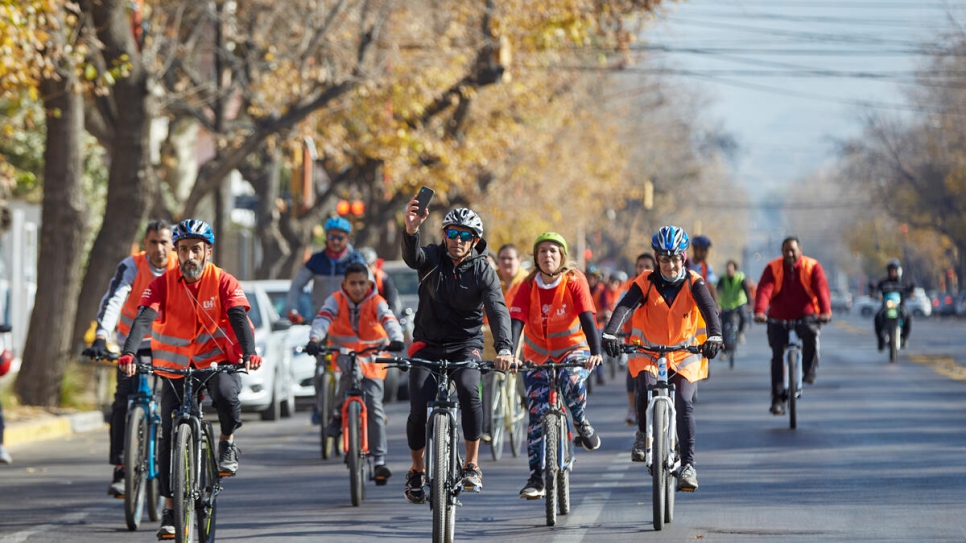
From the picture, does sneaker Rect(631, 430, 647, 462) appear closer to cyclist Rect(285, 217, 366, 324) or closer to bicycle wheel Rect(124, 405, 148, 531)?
bicycle wheel Rect(124, 405, 148, 531)

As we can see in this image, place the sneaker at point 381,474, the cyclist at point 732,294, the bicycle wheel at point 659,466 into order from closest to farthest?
the bicycle wheel at point 659,466 → the sneaker at point 381,474 → the cyclist at point 732,294

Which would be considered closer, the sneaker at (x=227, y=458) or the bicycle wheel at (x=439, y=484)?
the bicycle wheel at (x=439, y=484)

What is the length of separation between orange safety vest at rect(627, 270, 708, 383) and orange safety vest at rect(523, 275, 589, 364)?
0.57m

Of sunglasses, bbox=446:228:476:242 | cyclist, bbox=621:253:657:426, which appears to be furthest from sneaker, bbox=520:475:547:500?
cyclist, bbox=621:253:657:426

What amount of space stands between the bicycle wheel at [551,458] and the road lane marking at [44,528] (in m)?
3.03

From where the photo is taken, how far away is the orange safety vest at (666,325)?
10.5 m

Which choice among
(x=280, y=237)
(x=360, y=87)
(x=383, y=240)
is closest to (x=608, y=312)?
(x=360, y=87)


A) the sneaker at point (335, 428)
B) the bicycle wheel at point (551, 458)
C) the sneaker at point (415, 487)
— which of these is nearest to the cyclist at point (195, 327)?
the sneaker at point (415, 487)

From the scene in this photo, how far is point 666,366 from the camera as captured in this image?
33.7 feet

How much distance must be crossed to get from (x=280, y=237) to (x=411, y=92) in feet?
16.9

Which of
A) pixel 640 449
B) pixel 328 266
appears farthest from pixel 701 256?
pixel 640 449

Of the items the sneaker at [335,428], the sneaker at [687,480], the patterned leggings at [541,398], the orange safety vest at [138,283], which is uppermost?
the orange safety vest at [138,283]

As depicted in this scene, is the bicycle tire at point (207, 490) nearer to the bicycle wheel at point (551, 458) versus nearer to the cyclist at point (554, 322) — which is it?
the bicycle wheel at point (551, 458)

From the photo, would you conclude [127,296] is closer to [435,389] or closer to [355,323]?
[355,323]
